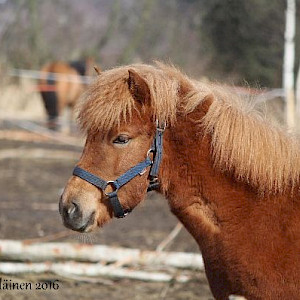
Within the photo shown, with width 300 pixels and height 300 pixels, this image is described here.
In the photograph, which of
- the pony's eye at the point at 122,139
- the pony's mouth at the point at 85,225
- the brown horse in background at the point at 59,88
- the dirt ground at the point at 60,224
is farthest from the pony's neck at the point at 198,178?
the brown horse in background at the point at 59,88

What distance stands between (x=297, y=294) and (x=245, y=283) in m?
0.26

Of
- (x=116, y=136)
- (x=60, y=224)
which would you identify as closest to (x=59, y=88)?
(x=60, y=224)

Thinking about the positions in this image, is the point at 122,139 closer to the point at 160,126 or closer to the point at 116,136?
the point at 116,136

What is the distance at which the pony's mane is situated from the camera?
10.6ft

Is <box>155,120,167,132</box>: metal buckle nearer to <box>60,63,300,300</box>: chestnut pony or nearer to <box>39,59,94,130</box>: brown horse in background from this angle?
<box>60,63,300,300</box>: chestnut pony

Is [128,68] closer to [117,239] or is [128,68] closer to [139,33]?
[117,239]

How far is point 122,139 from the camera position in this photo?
127 inches

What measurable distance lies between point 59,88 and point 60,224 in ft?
33.3

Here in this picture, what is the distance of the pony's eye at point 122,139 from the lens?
3.22 meters

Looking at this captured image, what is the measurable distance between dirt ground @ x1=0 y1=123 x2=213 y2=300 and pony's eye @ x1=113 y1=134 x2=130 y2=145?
0.64 metres

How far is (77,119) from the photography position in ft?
11.1

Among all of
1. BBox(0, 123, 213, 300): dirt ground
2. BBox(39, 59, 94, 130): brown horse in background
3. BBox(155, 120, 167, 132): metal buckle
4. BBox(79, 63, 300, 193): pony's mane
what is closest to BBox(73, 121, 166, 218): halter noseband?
BBox(155, 120, 167, 132): metal buckle

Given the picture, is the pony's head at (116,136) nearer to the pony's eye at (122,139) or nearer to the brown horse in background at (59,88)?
the pony's eye at (122,139)

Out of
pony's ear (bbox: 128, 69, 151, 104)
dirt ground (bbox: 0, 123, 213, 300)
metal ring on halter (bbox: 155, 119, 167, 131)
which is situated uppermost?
pony's ear (bbox: 128, 69, 151, 104)
